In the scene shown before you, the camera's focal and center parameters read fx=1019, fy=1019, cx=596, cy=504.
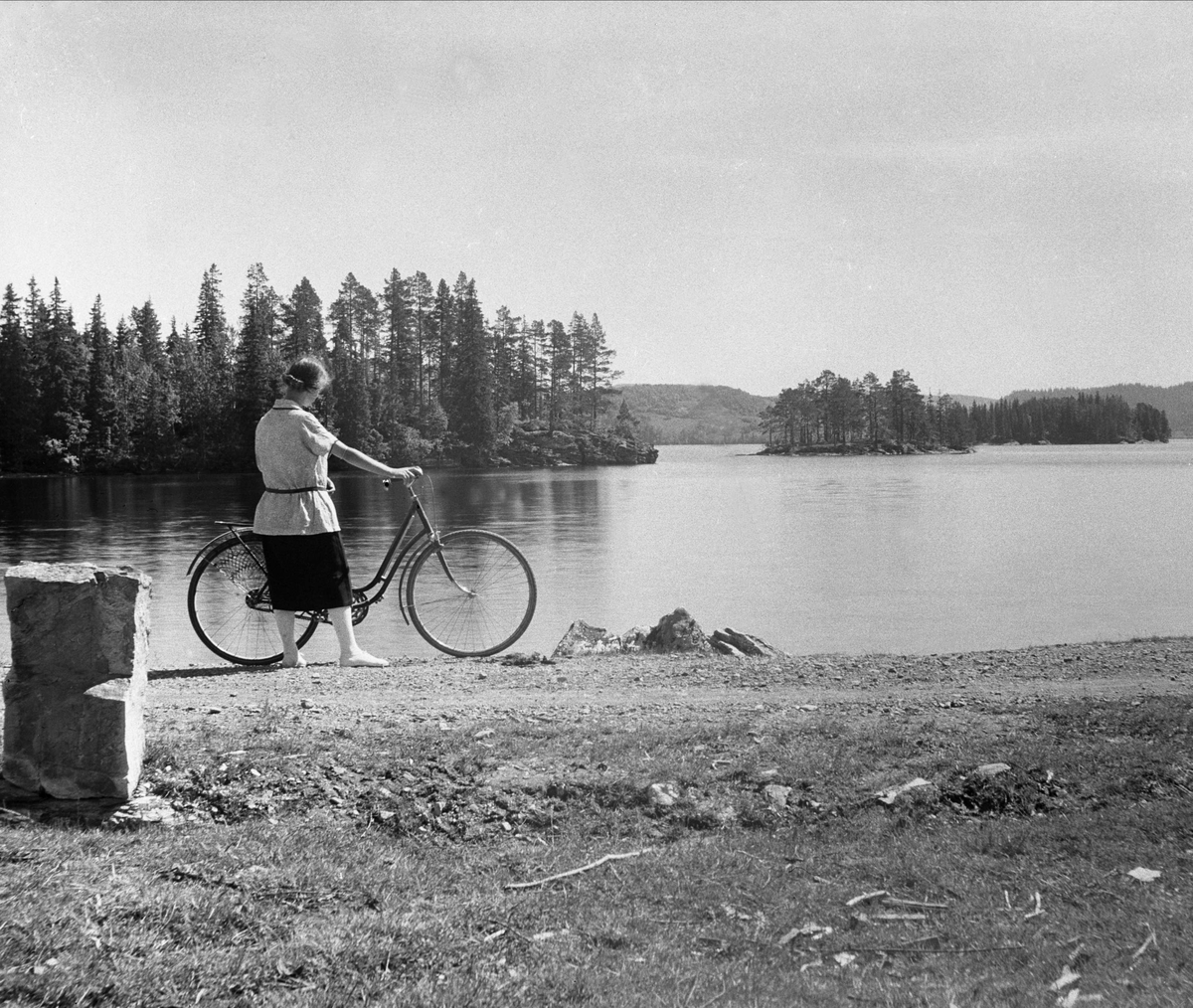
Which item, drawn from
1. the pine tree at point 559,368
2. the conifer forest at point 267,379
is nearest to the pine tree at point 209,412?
the conifer forest at point 267,379

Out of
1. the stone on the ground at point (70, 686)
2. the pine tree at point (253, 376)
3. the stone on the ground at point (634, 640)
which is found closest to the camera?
the stone on the ground at point (70, 686)

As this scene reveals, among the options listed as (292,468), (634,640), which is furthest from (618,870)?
(634,640)

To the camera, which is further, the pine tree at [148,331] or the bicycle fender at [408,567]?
the pine tree at [148,331]

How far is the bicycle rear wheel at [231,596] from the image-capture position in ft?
32.0

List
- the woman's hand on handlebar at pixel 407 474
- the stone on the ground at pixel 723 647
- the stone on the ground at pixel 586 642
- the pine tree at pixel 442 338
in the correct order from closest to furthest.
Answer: the woman's hand on handlebar at pixel 407 474, the stone on the ground at pixel 723 647, the stone on the ground at pixel 586 642, the pine tree at pixel 442 338

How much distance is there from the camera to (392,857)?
5090mm

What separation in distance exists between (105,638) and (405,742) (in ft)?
6.35

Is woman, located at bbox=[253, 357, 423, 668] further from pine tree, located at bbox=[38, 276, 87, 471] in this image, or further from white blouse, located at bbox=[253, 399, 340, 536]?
pine tree, located at bbox=[38, 276, 87, 471]

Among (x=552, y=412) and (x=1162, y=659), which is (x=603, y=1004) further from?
(x=552, y=412)

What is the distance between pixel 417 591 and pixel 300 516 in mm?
1584

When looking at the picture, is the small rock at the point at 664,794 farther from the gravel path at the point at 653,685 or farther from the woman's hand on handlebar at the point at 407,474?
the woman's hand on handlebar at the point at 407,474

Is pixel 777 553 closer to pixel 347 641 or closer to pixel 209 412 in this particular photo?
pixel 347 641

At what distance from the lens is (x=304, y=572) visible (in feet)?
30.3

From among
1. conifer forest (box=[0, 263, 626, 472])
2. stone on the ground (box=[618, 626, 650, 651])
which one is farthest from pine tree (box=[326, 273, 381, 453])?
stone on the ground (box=[618, 626, 650, 651])
